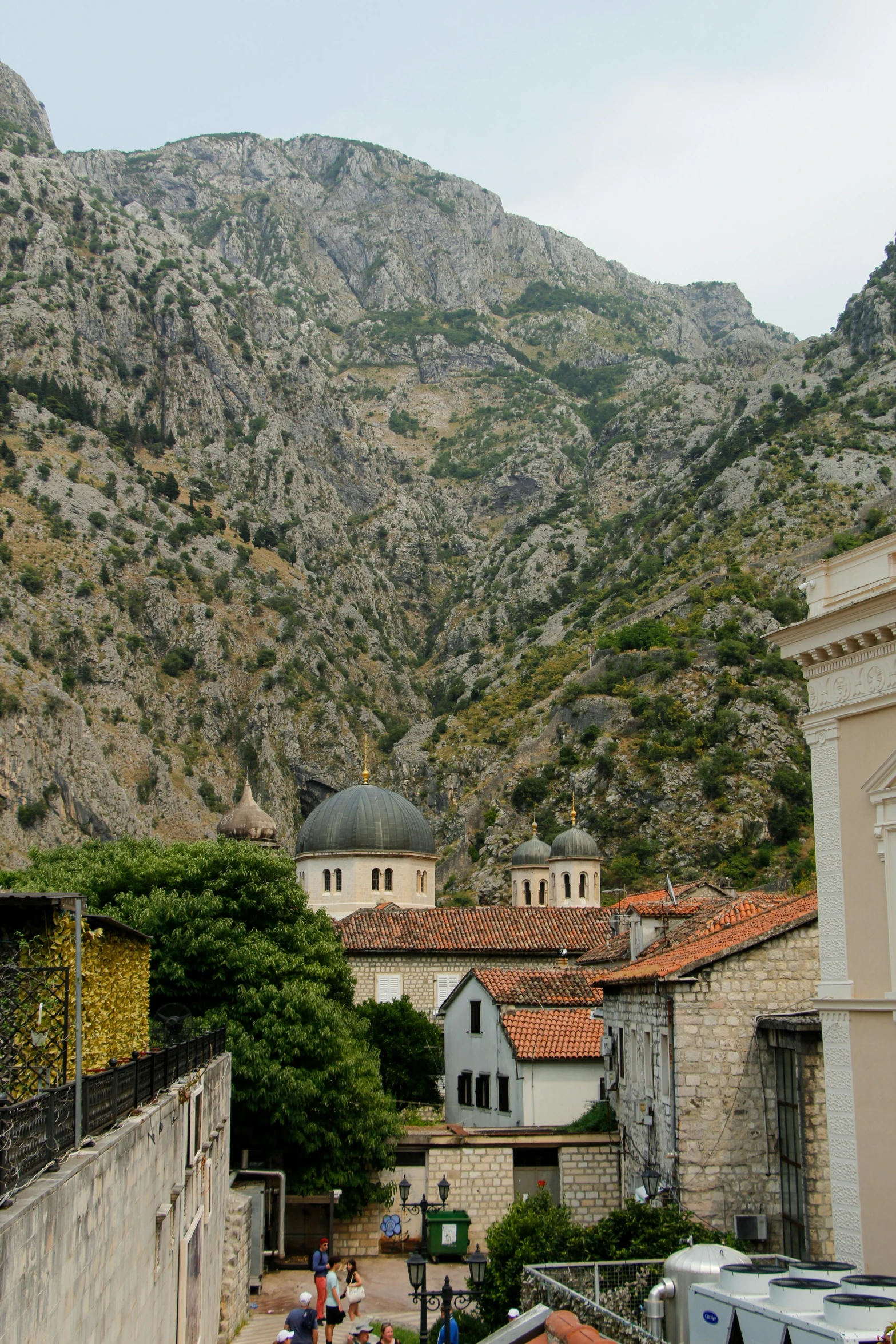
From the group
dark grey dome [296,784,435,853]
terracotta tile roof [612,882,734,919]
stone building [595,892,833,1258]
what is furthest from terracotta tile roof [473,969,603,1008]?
dark grey dome [296,784,435,853]

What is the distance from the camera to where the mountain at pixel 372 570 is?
262 feet

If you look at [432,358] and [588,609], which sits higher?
[432,358]

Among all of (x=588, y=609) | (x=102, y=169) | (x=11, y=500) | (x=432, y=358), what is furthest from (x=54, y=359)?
(x=102, y=169)

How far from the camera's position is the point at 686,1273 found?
15.0 m

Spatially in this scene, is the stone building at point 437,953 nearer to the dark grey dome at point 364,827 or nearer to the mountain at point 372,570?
the dark grey dome at point 364,827

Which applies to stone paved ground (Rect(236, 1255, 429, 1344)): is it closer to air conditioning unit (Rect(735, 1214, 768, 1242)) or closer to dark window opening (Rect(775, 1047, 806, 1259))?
air conditioning unit (Rect(735, 1214, 768, 1242))

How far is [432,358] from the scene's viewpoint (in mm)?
178125

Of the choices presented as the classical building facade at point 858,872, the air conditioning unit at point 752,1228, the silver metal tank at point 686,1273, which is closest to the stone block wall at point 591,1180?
the air conditioning unit at point 752,1228

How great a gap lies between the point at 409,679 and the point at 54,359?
46.2m

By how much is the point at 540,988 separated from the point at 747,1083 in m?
11.9

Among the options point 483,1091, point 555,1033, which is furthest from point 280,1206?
point 555,1033

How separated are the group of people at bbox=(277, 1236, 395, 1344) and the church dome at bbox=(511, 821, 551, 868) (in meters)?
39.5

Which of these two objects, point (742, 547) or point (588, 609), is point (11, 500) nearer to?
point (588, 609)

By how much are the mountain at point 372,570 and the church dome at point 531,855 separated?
791 cm
